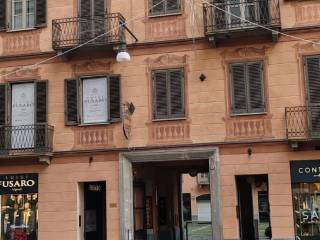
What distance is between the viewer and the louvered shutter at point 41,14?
22253 mm

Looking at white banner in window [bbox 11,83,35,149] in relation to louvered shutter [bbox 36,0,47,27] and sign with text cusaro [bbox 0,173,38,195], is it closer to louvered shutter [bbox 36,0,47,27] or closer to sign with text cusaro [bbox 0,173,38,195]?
sign with text cusaro [bbox 0,173,38,195]

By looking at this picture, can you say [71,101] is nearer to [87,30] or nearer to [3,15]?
[87,30]

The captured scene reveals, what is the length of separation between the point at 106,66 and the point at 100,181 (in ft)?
13.7

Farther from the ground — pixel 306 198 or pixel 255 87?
pixel 255 87

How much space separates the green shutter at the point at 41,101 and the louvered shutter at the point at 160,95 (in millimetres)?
4119

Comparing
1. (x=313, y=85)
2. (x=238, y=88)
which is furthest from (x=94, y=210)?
(x=313, y=85)

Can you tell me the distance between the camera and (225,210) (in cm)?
1969

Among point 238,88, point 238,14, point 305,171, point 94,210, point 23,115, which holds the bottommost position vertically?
point 94,210

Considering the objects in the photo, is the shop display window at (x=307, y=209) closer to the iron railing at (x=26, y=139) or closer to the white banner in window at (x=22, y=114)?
the iron railing at (x=26, y=139)

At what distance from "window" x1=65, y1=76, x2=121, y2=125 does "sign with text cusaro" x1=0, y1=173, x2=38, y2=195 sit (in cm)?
248

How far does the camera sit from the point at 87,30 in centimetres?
2139

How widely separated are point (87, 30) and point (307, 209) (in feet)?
32.4

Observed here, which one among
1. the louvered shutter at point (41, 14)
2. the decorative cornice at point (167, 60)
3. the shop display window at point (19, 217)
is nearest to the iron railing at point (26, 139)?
the shop display window at point (19, 217)

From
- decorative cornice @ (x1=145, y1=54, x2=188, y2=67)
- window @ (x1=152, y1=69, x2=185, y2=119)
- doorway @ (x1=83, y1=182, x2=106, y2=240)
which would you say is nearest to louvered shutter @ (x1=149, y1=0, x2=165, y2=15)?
decorative cornice @ (x1=145, y1=54, x2=188, y2=67)
